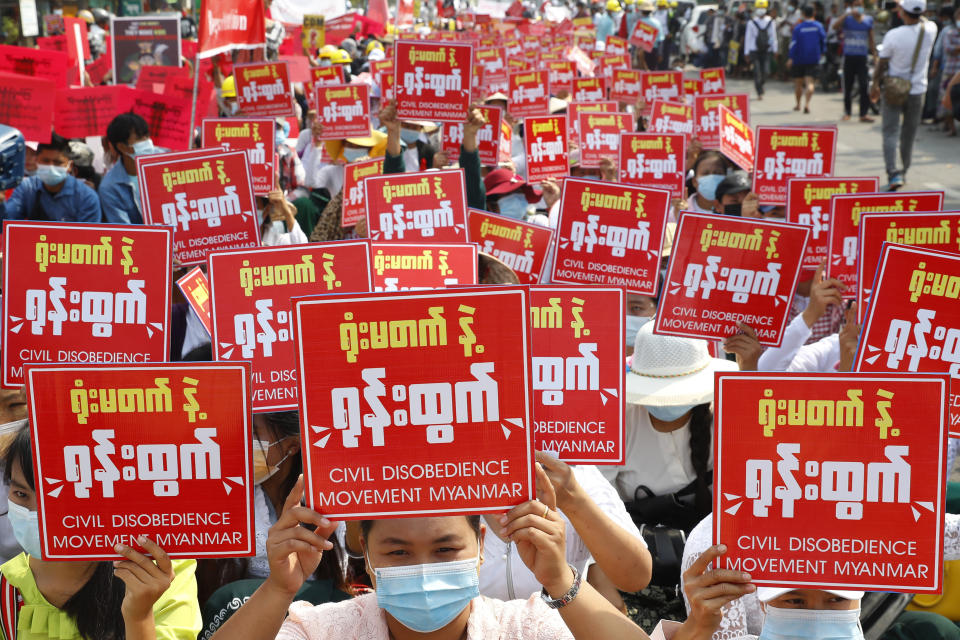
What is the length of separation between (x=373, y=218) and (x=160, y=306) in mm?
1806

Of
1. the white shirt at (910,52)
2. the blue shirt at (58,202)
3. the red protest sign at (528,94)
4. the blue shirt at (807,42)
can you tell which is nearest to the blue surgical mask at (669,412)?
the blue shirt at (58,202)

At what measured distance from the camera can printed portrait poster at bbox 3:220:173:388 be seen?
4285mm

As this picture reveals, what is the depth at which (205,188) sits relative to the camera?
5887mm

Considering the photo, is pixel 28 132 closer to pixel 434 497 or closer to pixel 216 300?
pixel 216 300

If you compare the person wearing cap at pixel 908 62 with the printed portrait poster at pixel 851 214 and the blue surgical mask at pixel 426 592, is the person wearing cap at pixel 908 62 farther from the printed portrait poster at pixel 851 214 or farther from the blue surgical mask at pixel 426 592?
the blue surgical mask at pixel 426 592

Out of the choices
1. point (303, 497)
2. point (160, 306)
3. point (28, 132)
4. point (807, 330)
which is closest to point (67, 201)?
point (28, 132)

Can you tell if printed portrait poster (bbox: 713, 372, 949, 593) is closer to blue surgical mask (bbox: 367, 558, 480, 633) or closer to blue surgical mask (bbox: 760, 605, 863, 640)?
blue surgical mask (bbox: 760, 605, 863, 640)

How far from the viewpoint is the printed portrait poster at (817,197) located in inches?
235

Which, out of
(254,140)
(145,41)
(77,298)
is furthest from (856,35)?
(77,298)

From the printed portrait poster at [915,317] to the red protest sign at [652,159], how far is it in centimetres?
456

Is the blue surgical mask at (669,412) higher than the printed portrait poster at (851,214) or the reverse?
the reverse

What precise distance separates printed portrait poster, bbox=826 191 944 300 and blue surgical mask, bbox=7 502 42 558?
3.61 meters

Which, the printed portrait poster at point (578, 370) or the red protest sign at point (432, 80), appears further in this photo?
the red protest sign at point (432, 80)

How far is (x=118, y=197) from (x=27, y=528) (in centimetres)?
543
